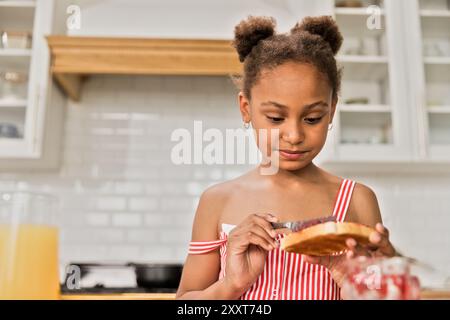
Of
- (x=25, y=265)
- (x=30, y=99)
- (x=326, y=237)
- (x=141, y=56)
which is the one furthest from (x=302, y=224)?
(x=30, y=99)

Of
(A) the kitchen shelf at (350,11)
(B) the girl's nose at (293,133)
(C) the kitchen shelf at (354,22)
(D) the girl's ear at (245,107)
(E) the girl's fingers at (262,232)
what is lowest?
(E) the girl's fingers at (262,232)

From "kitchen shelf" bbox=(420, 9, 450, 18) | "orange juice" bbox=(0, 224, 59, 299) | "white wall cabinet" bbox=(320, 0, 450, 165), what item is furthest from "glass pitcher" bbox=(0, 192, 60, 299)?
"kitchen shelf" bbox=(420, 9, 450, 18)

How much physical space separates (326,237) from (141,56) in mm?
1261

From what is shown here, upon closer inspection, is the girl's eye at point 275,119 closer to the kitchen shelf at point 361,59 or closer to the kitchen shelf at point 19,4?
the kitchen shelf at point 361,59

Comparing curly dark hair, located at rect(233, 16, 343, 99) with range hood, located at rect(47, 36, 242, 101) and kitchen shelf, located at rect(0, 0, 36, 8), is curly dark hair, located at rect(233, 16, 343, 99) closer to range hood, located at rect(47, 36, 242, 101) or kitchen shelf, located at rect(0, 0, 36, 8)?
range hood, located at rect(47, 36, 242, 101)

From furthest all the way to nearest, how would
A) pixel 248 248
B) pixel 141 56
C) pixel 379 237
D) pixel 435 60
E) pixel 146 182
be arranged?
1. pixel 146 182
2. pixel 435 60
3. pixel 141 56
4. pixel 248 248
5. pixel 379 237

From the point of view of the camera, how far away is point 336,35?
0.64 m

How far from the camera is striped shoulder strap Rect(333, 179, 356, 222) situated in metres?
0.57

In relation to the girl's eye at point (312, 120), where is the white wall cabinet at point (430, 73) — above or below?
above

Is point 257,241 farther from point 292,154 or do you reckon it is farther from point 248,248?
point 292,154

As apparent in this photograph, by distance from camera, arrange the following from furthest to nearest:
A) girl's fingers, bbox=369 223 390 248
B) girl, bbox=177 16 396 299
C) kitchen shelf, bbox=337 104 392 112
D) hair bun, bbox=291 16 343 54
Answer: kitchen shelf, bbox=337 104 392 112 < hair bun, bbox=291 16 343 54 < girl, bbox=177 16 396 299 < girl's fingers, bbox=369 223 390 248

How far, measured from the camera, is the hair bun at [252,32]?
62cm

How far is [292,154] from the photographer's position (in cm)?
57

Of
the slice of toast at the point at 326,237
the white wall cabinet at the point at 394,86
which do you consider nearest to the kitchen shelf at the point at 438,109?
the white wall cabinet at the point at 394,86
